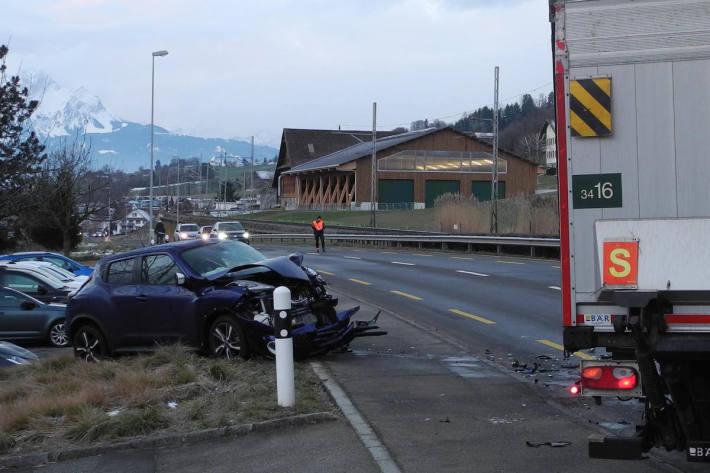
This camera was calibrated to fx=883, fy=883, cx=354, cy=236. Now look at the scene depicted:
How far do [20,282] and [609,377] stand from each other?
14.2 m

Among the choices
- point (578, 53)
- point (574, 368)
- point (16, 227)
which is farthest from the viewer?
point (16, 227)

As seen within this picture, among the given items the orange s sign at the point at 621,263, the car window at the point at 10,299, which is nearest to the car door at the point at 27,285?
the car window at the point at 10,299

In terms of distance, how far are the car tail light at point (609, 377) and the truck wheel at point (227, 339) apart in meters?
6.06

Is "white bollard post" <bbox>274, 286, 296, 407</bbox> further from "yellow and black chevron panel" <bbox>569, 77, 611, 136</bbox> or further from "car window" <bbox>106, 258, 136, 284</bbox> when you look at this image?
"car window" <bbox>106, 258, 136, 284</bbox>

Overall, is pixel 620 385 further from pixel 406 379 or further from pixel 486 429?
pixel 406 379

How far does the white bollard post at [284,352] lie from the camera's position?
8.21 metres

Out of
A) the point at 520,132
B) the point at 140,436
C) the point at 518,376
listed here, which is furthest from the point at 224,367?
the point at 520,132

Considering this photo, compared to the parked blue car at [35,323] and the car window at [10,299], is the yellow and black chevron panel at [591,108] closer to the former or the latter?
the parked blue car at [35,323]

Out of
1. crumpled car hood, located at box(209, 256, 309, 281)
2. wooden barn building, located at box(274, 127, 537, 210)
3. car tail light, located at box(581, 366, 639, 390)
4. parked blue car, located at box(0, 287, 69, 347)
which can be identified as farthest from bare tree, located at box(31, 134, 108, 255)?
wooden barn building, located at box(274, 127, 537, 210)

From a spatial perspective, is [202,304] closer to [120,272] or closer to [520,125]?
[120,272]

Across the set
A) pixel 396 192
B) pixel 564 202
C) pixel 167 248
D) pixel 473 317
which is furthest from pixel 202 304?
pixel 396 192

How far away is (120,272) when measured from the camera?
40.2 ft

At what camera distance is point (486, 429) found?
7551 millimetres

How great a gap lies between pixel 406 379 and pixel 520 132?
4742 inches
